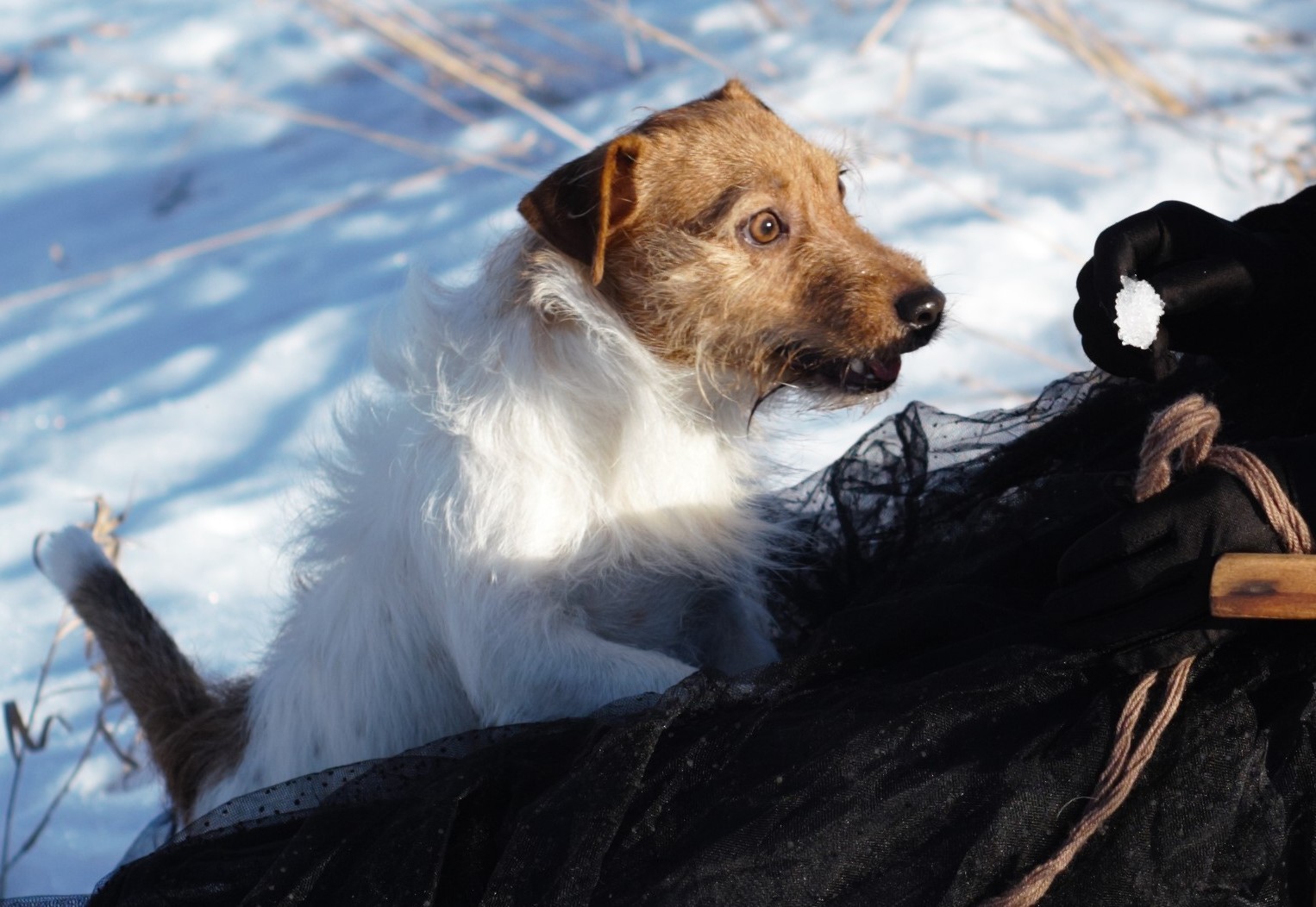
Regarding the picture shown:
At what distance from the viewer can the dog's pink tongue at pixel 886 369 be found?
6.05 feet

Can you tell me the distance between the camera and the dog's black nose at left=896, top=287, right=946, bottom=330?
1.83 meters

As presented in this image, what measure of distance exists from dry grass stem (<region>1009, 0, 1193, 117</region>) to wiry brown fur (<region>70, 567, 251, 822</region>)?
11.6 ft

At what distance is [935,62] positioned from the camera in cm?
475

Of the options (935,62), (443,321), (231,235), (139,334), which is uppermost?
(935,62)

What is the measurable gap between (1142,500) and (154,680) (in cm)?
169

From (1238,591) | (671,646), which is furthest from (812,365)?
(1238,591)

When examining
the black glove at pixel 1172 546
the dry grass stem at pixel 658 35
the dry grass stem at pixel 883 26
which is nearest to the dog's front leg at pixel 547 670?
the black glove at pixel 1172 546

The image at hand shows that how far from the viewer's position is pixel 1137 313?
1359 mm

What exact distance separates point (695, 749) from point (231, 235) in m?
3.48

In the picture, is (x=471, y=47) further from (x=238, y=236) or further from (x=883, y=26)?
(x=883, y=26)

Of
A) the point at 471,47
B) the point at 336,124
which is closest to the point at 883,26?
the point at 471,47

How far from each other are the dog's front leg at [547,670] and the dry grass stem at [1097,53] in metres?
3.38

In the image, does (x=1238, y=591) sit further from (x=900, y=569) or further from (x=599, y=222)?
(x=599, y=222)

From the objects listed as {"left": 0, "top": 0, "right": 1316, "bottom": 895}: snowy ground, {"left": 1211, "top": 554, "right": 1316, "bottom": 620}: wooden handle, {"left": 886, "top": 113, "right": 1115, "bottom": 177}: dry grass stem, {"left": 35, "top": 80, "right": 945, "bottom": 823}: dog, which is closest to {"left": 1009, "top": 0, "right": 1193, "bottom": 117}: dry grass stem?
{"left": 0, "top": 0, "right": 1316, "bottom": 895}: snowy ground
